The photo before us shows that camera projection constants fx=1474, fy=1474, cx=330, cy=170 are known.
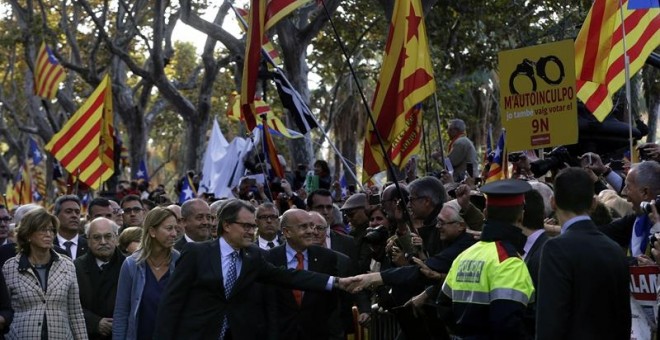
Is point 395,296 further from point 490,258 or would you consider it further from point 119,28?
point 119,28

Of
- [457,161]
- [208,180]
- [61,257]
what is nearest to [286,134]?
[208,180]

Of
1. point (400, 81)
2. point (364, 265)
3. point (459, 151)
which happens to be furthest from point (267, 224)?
point (459, 151)

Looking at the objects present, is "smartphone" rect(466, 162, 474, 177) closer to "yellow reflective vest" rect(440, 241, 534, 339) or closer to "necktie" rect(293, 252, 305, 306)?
"necktie" rect(293, 252, 305, 306)

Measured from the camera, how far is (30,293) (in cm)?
1144

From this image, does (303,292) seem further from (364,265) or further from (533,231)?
(533,231)

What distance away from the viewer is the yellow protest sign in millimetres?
11664

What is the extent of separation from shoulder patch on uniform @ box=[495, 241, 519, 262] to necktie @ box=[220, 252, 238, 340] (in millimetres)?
3521

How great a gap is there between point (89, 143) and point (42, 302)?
32.0 ft

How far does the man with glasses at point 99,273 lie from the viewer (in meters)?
12.5

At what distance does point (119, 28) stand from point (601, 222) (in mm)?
24501

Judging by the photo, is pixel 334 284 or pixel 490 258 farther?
pixel 334 284

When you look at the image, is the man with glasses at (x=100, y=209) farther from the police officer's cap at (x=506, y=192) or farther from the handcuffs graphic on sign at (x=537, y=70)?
the police officer's cap at (x=506, y=192)

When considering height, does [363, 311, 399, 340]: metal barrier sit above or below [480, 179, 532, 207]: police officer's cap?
below

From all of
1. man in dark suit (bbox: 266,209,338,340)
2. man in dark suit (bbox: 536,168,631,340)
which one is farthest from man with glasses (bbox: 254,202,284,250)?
man in dark suit (bbox: 536,168,631,340)
